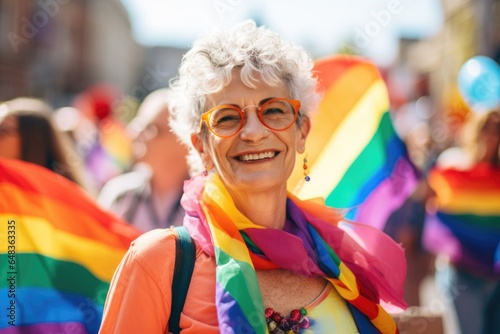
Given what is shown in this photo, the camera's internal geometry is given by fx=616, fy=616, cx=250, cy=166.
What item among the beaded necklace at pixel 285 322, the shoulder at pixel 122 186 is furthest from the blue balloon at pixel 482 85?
the beaded necklace at pixel 285 322

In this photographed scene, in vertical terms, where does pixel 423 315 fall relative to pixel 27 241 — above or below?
below

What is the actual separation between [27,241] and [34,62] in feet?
83.4

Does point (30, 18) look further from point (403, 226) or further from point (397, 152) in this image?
point (397, 152)

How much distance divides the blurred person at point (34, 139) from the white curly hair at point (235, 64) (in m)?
1.61

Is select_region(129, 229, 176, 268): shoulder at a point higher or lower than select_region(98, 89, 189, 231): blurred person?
higher

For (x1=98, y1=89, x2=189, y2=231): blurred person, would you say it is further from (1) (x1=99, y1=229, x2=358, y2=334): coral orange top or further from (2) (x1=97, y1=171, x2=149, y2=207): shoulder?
(1) (x1=99, y1=229, x2=358, y2=334): coral orange top

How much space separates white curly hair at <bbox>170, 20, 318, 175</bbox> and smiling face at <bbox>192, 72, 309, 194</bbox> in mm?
35

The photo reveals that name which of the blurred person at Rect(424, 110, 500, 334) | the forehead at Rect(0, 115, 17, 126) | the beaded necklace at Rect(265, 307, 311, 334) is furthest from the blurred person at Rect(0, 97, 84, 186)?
the blurred person at Rect(424, 110, 500, 334)

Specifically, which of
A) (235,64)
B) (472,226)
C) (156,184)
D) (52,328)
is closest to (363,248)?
(235,64)

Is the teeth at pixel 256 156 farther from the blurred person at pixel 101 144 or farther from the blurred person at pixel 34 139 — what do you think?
the blurred person at pixel 101 144

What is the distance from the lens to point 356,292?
2.13m

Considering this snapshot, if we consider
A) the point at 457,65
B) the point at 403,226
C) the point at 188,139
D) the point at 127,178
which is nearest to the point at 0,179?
the point at 188,139

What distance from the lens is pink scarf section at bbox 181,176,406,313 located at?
2277 mm

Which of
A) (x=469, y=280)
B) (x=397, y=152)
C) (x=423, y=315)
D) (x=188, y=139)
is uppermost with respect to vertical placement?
(x=188, y=139)
